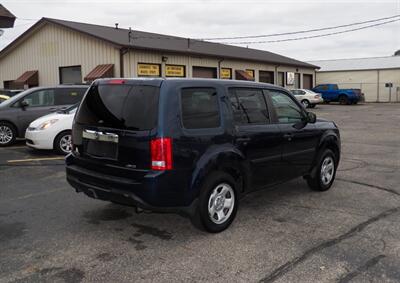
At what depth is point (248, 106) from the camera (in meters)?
5.40

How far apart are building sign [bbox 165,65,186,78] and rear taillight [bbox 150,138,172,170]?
67.6 feet

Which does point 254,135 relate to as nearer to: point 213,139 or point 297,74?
point 213,139

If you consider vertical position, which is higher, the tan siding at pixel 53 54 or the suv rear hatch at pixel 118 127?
the tan siding at pixel 53 54

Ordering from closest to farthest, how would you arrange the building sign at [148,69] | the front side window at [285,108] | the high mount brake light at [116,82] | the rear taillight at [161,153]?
the rear taillight at [161,153] < the high mount brake light at [116,82] < the front side window at [285,108] < the building sign at [148,69]

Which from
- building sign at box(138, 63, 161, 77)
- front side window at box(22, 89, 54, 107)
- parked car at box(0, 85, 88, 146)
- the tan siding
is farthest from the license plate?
building sign at box(138, 63, 161, 77)

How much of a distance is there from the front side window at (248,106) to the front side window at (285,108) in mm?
274

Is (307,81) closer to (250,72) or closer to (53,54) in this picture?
(250,72)

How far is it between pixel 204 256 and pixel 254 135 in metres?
1.71

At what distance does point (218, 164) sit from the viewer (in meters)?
4.76

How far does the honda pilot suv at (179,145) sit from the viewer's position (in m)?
4.37

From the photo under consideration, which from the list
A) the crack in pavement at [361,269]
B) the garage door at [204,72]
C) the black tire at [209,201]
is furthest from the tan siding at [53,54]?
the crack in pavement at [361,269]

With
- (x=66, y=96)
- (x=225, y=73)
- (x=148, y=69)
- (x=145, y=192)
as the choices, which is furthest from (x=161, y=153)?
(x=225, y=73)

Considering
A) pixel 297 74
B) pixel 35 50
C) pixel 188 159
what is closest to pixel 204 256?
pixel 188 159

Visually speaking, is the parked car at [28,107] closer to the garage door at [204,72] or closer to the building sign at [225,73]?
the garage door at [204,72]
